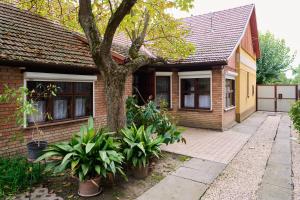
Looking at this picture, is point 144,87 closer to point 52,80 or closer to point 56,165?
point 52,80

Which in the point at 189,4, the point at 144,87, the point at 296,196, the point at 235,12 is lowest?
the point at 296,196

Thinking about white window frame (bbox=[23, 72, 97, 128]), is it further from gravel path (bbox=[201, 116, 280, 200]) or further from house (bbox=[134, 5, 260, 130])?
gravel path (bbox=[201, 116, 280, 200])

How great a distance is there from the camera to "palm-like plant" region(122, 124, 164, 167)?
15.2 feet

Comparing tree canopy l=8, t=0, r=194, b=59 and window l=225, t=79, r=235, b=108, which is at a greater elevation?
tree canopy l=8, t=0, r=194, b=59

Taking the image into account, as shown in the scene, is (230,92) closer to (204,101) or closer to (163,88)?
(204,101)

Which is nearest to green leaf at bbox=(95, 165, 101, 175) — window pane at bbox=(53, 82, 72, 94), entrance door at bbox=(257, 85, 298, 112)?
window pane at bbox=(53, 82, 72, 94)

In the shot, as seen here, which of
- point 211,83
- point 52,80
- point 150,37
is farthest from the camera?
point 211,83

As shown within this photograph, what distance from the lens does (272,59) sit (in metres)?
22.0

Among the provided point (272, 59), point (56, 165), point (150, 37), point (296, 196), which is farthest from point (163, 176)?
point (272, 59)

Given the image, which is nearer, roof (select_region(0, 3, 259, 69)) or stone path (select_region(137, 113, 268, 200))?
stone path (select_region(137, 113, 268, 200))

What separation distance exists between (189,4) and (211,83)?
512 cm

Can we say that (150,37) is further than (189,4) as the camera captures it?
Yes

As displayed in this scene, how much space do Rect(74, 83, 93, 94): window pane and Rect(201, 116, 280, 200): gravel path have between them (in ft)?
16.8

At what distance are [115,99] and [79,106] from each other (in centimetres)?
286
